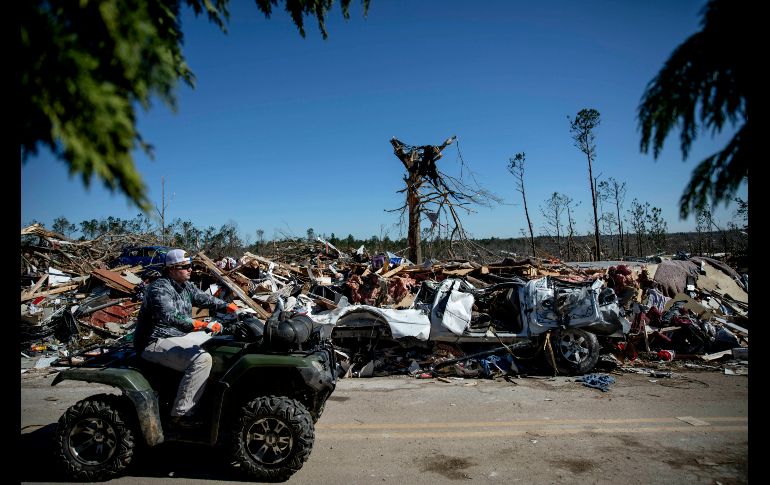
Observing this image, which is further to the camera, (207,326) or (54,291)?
(54,291)

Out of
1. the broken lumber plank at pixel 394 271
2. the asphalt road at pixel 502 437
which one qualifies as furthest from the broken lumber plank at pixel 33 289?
the broken lumber plank at pixel 394 271

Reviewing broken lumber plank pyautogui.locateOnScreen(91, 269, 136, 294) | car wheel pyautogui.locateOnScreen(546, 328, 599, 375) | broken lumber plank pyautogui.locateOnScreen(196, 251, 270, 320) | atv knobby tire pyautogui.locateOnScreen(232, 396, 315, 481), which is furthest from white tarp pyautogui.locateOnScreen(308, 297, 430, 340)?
broken lumber plank pyautogui.locateOnScreen(91, 269, 136, 294)

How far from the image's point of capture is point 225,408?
13.7ft

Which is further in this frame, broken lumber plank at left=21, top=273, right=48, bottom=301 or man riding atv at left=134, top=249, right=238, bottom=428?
broken lumber plank at left=21, top=273, right=48, bottom=301

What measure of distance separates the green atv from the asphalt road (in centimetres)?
29

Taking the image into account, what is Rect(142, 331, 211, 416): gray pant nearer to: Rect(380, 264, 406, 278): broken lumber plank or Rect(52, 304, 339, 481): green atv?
Rect(52, 304, 339, 481): green atv

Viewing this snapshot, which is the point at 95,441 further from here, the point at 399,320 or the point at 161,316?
the point at 399,320

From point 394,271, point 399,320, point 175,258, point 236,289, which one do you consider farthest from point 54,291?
point 175,258

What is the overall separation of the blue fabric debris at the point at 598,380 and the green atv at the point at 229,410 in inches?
188

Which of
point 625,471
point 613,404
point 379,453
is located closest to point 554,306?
point 613,404

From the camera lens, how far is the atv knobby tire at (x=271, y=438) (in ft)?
12.8

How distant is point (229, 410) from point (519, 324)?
18.8 ft

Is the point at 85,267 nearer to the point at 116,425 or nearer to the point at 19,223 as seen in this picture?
the point at 116,425

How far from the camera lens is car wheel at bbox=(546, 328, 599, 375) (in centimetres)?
760
